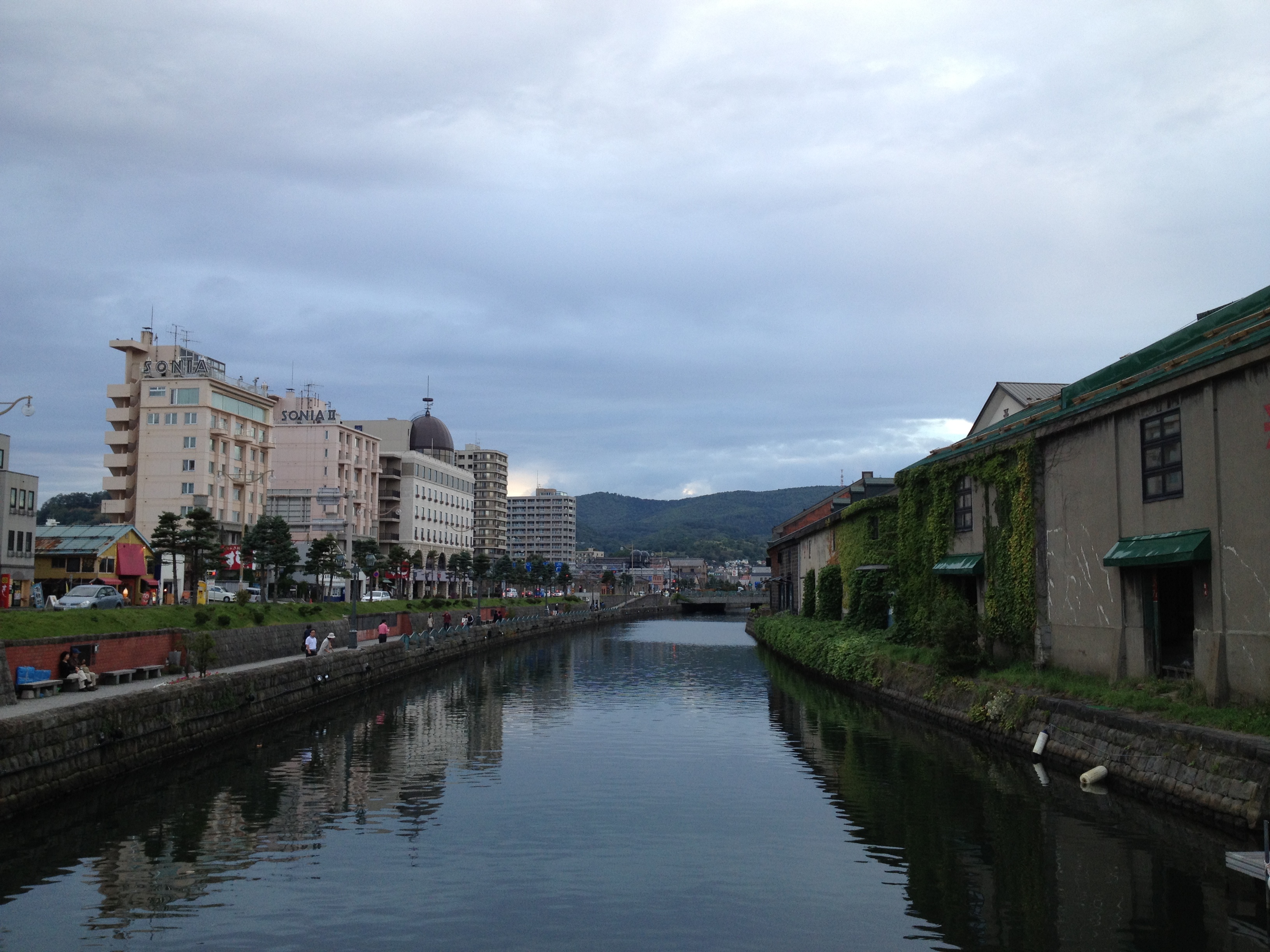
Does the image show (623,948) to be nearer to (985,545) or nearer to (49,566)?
(985,545)

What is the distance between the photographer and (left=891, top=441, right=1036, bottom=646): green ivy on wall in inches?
1235

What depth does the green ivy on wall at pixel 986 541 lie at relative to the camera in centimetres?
3136

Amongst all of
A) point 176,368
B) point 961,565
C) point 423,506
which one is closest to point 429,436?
point 423,506

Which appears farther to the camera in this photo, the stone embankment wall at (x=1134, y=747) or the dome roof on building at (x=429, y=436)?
the dome roof on building at (x=429, y=436)

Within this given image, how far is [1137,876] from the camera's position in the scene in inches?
625

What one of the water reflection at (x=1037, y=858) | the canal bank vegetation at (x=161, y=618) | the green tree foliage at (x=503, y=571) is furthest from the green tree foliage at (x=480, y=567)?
the water reflection at (x=1037, y=858)

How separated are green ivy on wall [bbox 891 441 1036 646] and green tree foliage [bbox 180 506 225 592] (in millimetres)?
35644

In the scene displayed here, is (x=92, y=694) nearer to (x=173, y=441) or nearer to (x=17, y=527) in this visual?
(x=17, y=527)

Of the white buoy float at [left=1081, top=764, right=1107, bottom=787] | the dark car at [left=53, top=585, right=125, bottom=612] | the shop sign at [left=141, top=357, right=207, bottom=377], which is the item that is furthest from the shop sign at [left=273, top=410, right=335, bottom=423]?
the white buoy float at [left=1081, top=764, right=1107, bottom=787]

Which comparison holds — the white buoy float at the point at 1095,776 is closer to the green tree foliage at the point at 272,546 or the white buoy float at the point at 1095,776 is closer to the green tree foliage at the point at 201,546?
the green tree foliage at the point at 201,546

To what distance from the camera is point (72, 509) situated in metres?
161

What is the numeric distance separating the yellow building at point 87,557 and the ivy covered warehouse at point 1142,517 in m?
50.8

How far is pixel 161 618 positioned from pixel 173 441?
59.8 meters

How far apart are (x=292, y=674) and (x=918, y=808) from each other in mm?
24764
